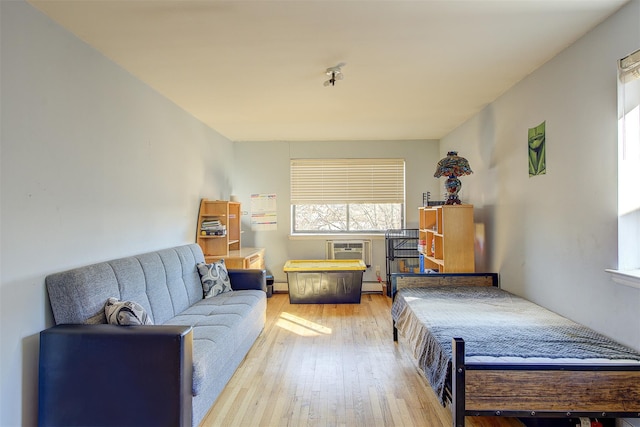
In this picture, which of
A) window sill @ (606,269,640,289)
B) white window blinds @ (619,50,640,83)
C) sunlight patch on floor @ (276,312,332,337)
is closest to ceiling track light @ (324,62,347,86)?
white window blinds @ (619,50,640,83)

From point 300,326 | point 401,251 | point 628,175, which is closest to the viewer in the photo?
point 628,175

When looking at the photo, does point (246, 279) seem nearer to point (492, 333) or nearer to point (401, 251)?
point (492, 333)

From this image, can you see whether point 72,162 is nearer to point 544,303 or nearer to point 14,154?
point 14,154

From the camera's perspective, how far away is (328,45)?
7.44 ft

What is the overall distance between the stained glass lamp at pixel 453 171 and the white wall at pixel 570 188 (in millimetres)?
294

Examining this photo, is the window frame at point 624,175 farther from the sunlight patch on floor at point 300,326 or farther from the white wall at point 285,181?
the white wall at point 285,181

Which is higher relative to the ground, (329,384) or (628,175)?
(628,175)

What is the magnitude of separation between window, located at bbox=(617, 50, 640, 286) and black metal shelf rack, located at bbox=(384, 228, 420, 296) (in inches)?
133

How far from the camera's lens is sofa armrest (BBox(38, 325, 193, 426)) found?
5.71 ft

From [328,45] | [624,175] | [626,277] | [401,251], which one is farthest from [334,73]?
[401,251]

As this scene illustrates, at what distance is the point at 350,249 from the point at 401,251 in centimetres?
78

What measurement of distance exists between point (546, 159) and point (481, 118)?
4.46 feet

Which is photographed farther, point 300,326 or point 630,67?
point 300,326

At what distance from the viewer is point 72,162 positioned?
2.09m
